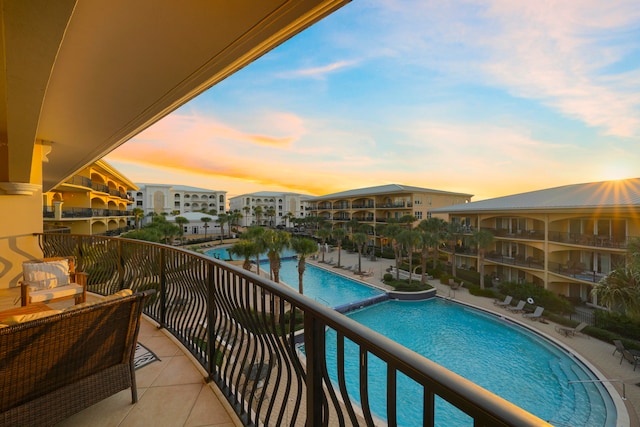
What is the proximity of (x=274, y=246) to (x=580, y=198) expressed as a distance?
21.5 metres

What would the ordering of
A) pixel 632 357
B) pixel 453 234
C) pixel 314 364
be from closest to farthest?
pixel 314 364 < pixel 632 357 < pixel 453 234

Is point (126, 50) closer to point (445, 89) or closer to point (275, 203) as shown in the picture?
point (445, 89)

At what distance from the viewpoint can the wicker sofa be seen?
1.58 meters

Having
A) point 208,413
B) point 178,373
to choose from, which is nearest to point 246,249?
point 178,373

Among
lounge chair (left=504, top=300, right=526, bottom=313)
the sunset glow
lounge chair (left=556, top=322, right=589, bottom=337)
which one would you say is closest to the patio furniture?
the sunset glow

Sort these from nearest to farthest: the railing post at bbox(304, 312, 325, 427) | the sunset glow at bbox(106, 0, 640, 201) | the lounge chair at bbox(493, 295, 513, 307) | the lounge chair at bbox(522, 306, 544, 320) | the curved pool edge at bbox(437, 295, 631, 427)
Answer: the railing post at bbox(304, 312, 325, 427) → the sunset glow at bbox(106, 0, 640, 201) → the curved pool edge at bbox(437, 295, 631, 427) → the lounge chair at bbox(522, 306, 544, 320) → the lounge chair at bbox(493, 295, 513, 307)

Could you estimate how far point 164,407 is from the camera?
2.29 m

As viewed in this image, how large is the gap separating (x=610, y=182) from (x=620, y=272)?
1492cm

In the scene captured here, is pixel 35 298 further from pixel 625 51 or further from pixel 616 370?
pixel 616 370

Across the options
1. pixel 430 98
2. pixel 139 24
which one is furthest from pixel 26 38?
pixel 430 98

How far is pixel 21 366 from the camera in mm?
1612

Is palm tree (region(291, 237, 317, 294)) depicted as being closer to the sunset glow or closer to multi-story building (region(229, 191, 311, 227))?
the sunset glow

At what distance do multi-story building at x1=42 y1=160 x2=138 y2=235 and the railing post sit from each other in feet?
62.3

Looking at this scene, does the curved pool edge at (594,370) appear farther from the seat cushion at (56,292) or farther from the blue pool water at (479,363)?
the seat cushion at (56,292)
